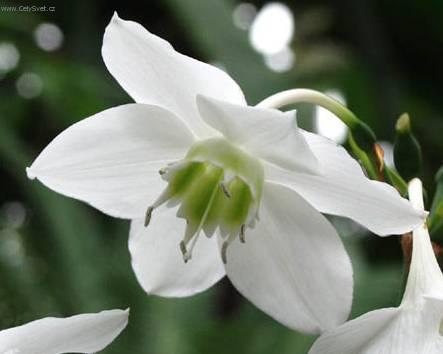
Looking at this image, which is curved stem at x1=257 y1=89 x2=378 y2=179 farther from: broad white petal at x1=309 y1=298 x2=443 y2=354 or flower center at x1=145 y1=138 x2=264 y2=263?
broad white petal at x1=309 y1=298 x2=443 y2=354

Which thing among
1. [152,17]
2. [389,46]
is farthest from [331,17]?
[152,17]

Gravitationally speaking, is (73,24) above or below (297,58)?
above

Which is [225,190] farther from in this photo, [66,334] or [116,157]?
[66,334]

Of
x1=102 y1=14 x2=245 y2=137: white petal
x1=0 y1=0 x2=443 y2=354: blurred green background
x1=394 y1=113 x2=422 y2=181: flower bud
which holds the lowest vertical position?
x1=0 y1=0 x2=443 y2=354: blurred green background

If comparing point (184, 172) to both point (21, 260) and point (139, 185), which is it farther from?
point (21, 260)

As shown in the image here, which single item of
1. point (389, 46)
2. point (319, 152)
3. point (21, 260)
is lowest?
point (21, 260)

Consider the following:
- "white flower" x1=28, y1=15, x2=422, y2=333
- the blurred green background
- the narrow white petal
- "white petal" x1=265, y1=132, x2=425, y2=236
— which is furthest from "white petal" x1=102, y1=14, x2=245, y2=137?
the blurred green background

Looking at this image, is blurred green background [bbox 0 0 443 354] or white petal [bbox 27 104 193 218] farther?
blurred green background [bbox 0 0 443 354]

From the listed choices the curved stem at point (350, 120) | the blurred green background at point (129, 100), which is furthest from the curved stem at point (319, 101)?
the blurred green background at point (129, 100)
